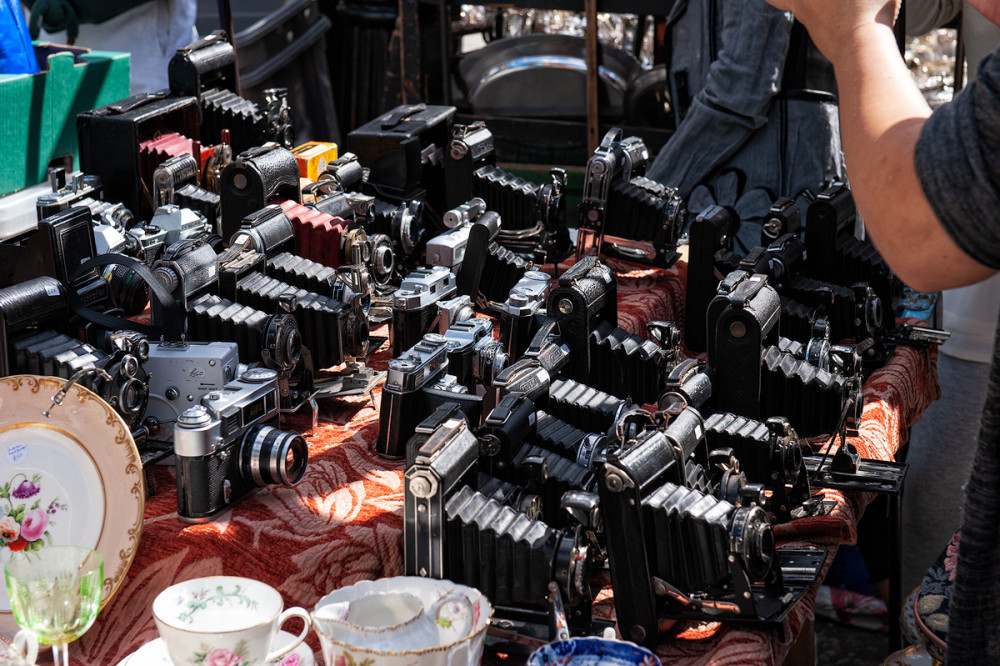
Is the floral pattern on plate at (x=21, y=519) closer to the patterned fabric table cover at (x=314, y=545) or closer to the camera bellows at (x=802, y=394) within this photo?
the patterned fabric table cover at (x=314, y=545)

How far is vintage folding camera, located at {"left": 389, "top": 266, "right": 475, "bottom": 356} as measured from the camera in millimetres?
1683

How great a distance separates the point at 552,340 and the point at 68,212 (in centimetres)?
71

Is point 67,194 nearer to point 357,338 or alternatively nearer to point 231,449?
point 357,338

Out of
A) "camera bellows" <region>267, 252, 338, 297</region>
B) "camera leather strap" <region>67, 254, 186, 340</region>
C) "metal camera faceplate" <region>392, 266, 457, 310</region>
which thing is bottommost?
"metal camera faceplate" <region>392, 266, 457, 310</region>

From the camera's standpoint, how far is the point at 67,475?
1.21 metres

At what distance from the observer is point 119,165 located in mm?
2092

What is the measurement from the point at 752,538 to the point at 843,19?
52cm

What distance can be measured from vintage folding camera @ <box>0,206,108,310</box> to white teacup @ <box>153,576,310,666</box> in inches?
22.3

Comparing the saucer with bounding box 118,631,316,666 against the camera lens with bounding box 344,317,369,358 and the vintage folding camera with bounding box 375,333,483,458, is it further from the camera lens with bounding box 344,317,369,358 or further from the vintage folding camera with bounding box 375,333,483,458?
the camera lens with bounding box 344,317,369,358

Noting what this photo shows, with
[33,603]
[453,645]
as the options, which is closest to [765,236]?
[453,645]

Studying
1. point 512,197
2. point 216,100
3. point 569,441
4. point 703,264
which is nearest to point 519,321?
point 569,441

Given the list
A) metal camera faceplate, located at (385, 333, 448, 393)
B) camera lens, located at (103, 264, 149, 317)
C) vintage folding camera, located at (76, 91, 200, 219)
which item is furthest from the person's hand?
vintage folding camera, located at (76, 91, 200, 219)

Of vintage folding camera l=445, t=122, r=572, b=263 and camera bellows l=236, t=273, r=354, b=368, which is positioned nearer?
camera bellows l=236, t=273, r=354, b=368

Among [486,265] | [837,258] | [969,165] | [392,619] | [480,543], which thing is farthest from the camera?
[837,258]
